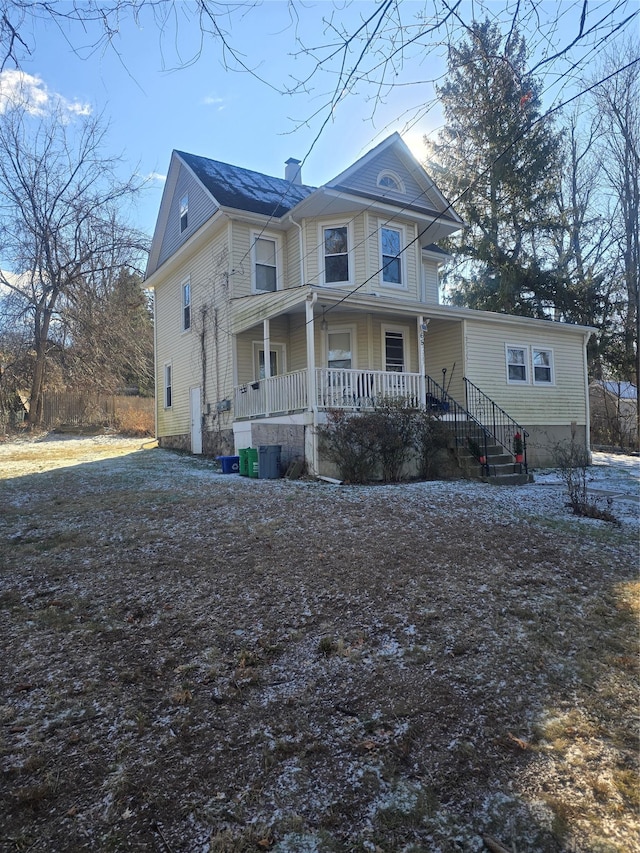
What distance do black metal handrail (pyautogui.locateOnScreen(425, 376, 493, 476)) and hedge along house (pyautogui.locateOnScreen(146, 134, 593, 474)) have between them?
0.07 meters

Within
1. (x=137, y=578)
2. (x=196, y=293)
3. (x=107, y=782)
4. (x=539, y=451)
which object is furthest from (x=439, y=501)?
(x=196, y=293)

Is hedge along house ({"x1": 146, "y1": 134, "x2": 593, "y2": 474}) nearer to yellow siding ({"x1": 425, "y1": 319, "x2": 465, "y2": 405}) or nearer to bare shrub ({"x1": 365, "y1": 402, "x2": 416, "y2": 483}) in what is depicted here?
yellow siding ({"x1": 425, "y1": 319, "x2": 465, "y2": 405})

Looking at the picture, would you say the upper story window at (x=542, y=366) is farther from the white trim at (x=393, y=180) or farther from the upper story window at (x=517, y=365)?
the white trim at (x=393, y=180)

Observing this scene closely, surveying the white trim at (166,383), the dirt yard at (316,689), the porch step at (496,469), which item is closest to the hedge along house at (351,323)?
the porch step at (496,469)

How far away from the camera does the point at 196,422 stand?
52.9 ft

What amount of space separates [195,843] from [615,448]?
23.9 m

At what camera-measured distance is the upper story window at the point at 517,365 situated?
1479cm

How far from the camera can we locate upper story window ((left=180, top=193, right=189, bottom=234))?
16359 millimetres

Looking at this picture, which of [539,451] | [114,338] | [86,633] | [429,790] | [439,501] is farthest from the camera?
[114,338]

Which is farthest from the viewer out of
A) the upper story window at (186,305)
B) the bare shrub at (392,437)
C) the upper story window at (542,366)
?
the upper story window at (186,305)

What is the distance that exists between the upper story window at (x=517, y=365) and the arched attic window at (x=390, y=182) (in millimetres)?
5351

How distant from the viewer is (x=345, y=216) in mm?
13445

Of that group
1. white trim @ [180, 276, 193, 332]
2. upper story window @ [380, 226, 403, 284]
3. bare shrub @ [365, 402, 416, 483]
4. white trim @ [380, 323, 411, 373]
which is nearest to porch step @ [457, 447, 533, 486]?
bare shrub @ [365, 402, 416, 483]

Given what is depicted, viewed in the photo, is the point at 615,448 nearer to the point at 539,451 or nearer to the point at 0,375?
the point at 539,451
